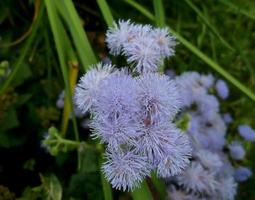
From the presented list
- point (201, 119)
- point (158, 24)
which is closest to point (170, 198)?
point (201, 119)

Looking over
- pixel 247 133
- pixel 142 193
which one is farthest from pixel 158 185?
pixel 247 133

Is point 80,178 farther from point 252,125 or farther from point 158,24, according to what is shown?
point 252,125

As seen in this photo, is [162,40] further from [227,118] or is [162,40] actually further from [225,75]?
[227,118]

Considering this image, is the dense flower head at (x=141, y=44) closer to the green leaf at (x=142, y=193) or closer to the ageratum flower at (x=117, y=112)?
the ageratum flower at (x=117, y=112)

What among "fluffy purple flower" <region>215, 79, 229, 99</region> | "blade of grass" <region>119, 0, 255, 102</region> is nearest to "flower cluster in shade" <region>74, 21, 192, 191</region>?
"blade of grass" <region>119, 0, 255, 102</region>

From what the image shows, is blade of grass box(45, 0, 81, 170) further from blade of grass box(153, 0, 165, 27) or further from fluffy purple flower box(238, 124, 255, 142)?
fluffy purple flower box(238, 124, 255, 142)

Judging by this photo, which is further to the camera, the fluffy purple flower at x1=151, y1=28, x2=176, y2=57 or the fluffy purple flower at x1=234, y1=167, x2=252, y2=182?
the fluffy purple flower at x1=234, y1=167, x2=252, y2=182

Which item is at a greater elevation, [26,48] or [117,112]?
[26,48]
